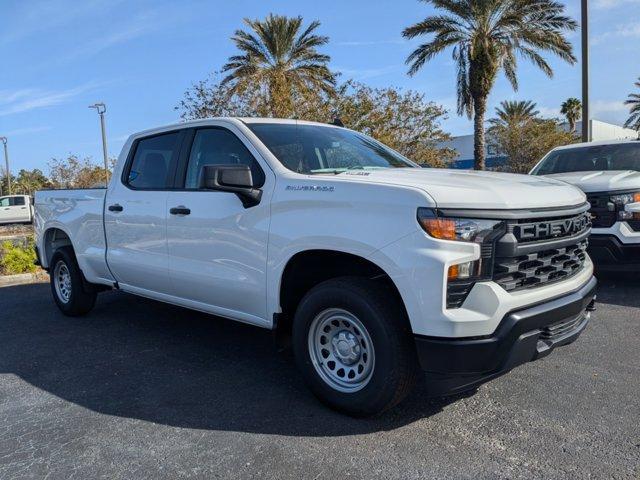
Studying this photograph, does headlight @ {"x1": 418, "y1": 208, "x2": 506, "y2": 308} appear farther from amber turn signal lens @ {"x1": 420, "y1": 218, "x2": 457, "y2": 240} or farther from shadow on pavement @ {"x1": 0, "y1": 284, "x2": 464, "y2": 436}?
shadow on pavement @ {"x1": 0, "y1": 284, "x2": 464, "y2": 436}

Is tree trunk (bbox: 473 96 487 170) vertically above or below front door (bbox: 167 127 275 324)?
above

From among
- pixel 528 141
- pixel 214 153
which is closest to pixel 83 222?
pixel 214 153

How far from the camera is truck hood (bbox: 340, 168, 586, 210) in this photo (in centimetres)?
323

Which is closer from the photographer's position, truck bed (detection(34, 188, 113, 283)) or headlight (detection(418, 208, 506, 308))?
headlight (detection(418, 208, 506, 308))

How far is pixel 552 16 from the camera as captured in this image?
63.5ft

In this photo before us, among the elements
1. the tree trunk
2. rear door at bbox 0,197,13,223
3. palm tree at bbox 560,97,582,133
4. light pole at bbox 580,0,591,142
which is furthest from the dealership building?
rear door at bbox 0,197,13,223

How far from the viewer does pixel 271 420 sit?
146 inches

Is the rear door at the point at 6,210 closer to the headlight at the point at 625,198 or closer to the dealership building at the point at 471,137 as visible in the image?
the dealership building at the point at 471,137

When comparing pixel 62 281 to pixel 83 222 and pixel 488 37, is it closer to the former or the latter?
pixel 83 222

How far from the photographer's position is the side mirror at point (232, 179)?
12.7ft

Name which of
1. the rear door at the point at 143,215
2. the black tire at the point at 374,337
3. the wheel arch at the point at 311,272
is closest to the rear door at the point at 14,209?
the rear door at the point at 143,215

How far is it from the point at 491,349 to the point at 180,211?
266 centimetres

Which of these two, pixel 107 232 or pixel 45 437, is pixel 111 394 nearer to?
pixel 45 437

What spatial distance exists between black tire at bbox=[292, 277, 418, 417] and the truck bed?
2.97m
